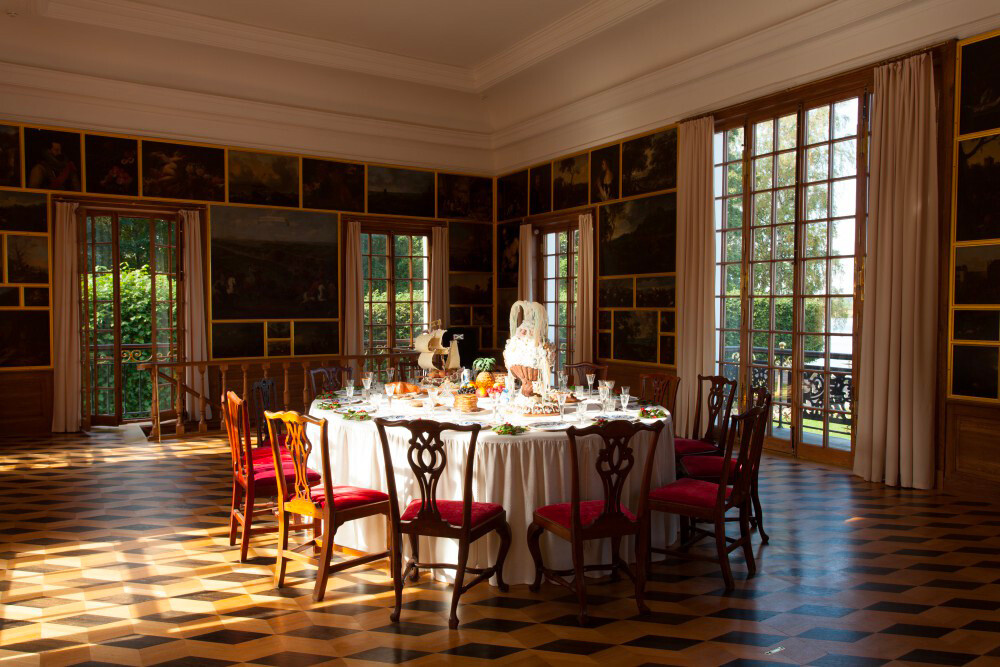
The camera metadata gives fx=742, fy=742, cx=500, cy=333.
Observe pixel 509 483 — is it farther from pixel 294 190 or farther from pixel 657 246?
pixel 294 190

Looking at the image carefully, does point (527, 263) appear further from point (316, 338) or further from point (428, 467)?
point (428, 467)

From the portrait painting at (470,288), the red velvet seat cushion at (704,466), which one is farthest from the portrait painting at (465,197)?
the red velvet seat cushion at (704,466)

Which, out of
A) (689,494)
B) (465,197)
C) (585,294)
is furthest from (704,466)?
(465,197)

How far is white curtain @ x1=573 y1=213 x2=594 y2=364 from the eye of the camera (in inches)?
440

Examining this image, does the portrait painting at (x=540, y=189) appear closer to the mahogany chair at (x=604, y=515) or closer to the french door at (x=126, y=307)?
the french door at (x=126, y=307)

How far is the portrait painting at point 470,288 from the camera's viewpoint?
43.7 ft

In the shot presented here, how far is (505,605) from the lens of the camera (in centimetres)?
426

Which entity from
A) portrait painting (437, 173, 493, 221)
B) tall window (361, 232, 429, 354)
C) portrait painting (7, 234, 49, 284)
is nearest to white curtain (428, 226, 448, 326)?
tall window (361, 232, 429, 354)

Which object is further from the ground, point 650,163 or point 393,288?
point 650,163

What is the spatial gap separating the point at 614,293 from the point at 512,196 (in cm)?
337

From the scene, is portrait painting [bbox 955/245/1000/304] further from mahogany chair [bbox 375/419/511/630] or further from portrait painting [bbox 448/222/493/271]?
portrait painting [bbox 448/222/493/271]

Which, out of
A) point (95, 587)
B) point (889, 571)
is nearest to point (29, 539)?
point (95, 587)

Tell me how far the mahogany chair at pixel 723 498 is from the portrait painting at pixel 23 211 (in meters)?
9.10

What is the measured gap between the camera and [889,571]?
15.5 feet
